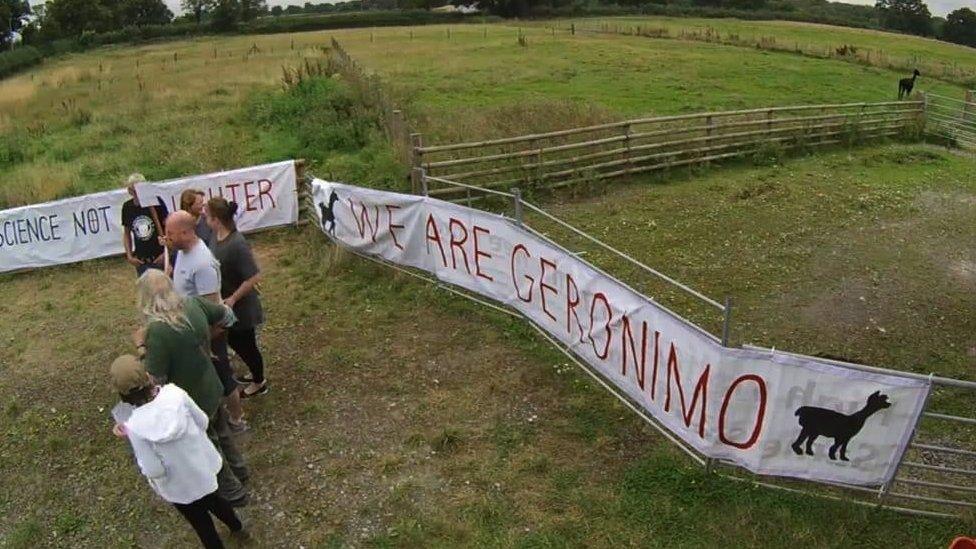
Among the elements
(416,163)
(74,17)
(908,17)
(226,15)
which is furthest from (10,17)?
(908,17)

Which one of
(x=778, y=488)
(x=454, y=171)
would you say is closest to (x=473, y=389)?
(x=778, y=488)

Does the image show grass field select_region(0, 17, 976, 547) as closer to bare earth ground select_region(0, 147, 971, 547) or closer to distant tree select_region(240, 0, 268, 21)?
bare earth ground select_region(0, 147, 971, 547)

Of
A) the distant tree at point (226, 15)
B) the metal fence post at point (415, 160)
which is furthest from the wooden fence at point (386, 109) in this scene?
the distant tree at point (226, 15)

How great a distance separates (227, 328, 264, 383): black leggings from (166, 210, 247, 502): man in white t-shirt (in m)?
0.63

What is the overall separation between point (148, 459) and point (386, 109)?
12.6 metres

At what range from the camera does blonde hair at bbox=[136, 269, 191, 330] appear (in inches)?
167

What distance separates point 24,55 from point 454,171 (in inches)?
2206

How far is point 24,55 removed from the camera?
5294 cm

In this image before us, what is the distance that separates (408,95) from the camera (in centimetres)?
2172

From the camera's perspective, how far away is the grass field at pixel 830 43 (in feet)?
107

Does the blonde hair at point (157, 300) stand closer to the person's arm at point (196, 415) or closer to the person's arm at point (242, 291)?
the person's arm at point (196, 415)

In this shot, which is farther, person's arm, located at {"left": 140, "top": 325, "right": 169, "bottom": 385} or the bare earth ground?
the bare earth ground

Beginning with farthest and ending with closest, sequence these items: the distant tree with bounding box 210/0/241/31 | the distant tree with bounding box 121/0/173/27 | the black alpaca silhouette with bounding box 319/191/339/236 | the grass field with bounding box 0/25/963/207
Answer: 1. the distant tree with bounding box 121/0/173/27
2. the distant tree with bounding box 210/0/241/31
3. the grass field with bounding box 0/25/963/207
4. the black alpaca silhouette with bounding box 319/191/339/236

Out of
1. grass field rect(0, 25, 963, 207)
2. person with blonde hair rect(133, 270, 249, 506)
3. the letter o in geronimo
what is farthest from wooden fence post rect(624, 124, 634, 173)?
person with blonde hair rect(133, 270, 249, 506)
